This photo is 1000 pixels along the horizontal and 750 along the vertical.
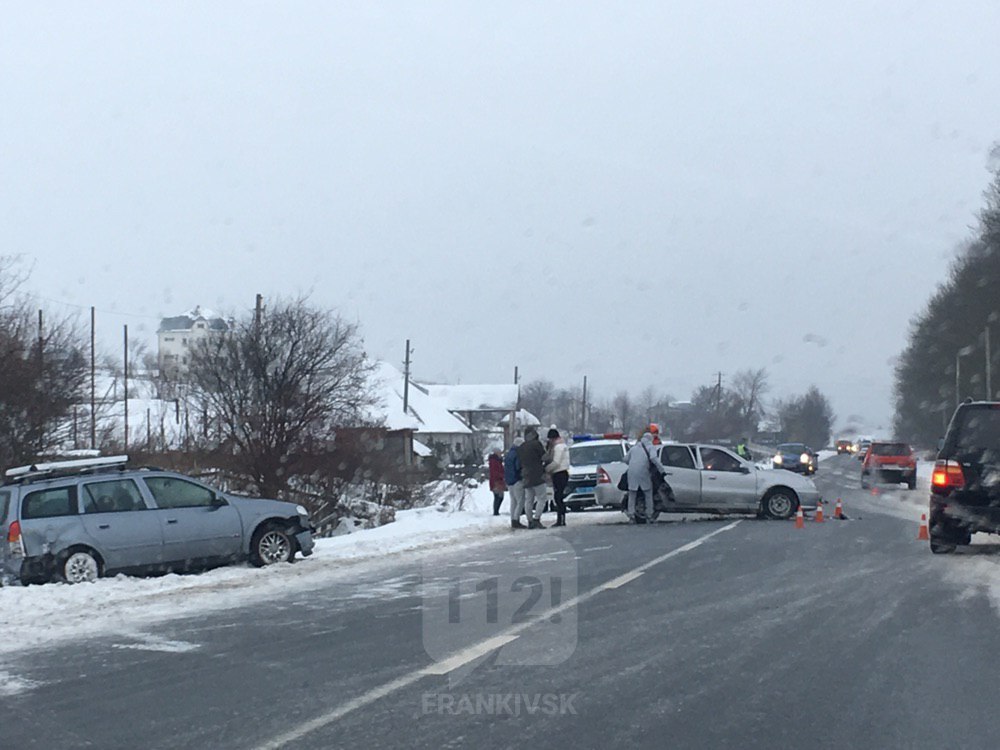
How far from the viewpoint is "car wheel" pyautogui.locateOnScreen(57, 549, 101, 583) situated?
14133 mm

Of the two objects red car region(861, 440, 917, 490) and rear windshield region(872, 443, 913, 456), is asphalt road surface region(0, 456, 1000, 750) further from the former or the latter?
rear windshield region(872, 443, 913, 456)

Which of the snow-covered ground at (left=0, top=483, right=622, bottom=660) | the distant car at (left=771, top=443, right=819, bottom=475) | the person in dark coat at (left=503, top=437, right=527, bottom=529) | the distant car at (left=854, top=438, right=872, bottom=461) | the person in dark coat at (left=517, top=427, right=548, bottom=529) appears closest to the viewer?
the snow-covered ground at (left=0, top=483, right=622, bottom=660)

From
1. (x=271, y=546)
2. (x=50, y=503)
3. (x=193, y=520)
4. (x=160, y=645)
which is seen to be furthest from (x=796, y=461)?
(x=160, y=645)

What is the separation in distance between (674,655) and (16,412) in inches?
687

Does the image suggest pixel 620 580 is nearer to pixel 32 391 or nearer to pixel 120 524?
pixel 120 524

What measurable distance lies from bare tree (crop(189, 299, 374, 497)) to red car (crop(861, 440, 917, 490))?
2061cm

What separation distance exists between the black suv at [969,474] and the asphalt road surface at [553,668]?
5.32ft

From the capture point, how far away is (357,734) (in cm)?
645

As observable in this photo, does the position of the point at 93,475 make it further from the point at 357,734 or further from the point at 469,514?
the point at 469,514

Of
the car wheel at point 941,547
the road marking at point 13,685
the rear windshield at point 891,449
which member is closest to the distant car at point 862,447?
the rear windshield at point 891,449

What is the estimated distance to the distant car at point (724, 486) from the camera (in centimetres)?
2341

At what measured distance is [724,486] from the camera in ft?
77.0

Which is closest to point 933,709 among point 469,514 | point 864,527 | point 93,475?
point 93,475

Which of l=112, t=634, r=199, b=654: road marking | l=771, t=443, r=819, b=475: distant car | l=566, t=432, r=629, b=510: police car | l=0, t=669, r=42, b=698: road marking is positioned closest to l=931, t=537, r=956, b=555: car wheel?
l=566, t=432, r=629, b=510: police car
